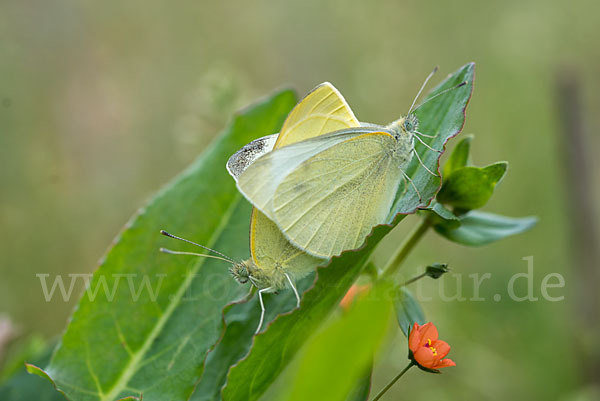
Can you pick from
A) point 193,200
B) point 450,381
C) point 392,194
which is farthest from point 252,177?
point 450,381

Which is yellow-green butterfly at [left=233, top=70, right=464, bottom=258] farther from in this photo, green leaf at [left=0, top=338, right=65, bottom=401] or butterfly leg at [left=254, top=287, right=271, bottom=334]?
green leaf at [left=0, top=338, right=65, bottom=401]

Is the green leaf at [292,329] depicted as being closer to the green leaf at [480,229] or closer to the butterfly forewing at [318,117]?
the green leaf at [480,229]

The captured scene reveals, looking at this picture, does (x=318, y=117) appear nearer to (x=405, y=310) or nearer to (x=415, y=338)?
(x=405, y=310)

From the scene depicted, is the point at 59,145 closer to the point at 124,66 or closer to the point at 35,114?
the point at 35,114

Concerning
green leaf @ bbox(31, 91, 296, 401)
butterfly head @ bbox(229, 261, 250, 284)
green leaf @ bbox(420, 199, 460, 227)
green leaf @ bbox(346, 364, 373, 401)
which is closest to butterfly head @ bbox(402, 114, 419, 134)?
green leaf @ bbox(420, 199, 460, 227)

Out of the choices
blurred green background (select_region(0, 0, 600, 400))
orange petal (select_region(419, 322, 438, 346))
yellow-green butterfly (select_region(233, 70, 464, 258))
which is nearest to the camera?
orange petal (select_region(419, 322, 438, 346))

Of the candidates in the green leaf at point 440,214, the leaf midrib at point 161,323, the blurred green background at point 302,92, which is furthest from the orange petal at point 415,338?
the blurred green background at point 302,92
